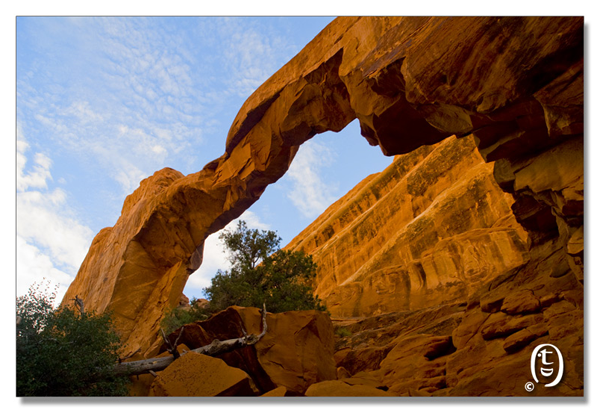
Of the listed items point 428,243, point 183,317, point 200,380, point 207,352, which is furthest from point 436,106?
point 428,243

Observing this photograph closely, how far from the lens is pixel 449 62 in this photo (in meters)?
9.13

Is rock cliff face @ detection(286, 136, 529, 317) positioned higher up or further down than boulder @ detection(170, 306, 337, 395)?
higher up

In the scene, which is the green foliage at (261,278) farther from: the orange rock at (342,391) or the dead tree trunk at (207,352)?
the orange rock at (342,391)

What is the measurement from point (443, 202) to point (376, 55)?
64.1 feet

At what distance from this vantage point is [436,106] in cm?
1041

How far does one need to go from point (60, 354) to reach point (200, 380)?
346cm

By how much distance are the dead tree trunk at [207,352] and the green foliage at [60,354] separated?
0.88 feet

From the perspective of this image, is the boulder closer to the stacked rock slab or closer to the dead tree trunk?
the dead tree trunk

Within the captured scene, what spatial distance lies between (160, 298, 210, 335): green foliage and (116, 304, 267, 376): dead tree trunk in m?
5.51

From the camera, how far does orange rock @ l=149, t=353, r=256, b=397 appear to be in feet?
31.1

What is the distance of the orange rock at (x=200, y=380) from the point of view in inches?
374

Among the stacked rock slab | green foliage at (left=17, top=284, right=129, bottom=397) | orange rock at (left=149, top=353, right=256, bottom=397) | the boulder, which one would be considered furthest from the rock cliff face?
green foliage at (left=17, top=284, right=129, bottom=397)

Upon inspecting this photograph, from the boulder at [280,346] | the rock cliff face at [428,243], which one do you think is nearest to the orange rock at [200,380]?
the boulder at [280,346]

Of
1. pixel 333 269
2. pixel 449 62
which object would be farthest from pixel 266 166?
pixel 333 269
